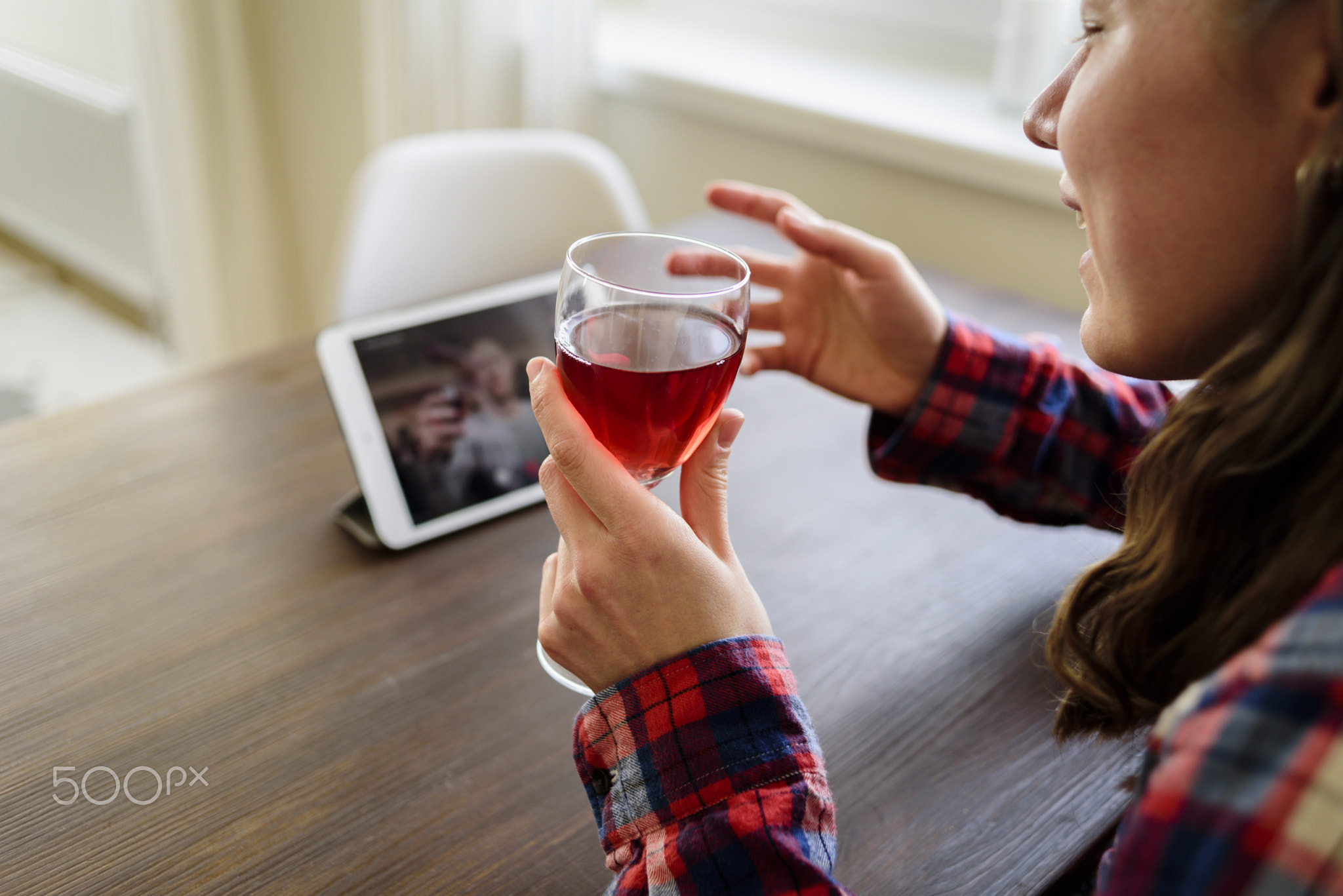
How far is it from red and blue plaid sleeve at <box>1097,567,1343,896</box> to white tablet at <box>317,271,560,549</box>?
59 centimetres

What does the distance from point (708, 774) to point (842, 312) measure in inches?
19.8

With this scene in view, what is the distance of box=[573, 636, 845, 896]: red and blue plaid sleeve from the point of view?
1.64 ft

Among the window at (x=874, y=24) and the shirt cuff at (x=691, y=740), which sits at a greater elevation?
the window at (x=874, y=24)

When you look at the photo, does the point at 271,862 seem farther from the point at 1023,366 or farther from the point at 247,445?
the point at 1023,366

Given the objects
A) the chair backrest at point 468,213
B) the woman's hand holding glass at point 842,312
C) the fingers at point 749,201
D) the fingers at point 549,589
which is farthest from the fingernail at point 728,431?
the chair backrest at point 468,213

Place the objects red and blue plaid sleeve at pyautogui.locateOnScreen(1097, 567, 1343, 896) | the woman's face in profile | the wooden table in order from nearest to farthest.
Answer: red and blue plaid sleeve at pyautogui.locateOnScreen(1097, 567, 1343, 896) → the woman's face in profile → the wooden table

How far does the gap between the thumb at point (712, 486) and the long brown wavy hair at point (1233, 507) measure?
203 mm

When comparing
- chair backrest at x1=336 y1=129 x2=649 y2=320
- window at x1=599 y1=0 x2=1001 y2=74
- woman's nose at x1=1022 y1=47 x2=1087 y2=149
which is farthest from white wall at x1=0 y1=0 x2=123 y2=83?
woman's nose at x1=1022 y1=47 x2=1087 y2=149

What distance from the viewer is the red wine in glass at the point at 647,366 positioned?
0.55 metres

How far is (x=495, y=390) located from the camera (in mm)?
917

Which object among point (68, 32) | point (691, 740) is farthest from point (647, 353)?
point (68, 32)

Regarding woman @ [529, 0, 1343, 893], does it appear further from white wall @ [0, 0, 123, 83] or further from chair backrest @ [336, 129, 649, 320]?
white wall @ [0, 0, 123, 83]

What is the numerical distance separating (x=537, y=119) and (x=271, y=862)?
1.65m

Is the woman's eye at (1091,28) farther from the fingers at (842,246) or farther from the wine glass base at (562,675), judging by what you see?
the wine glass base at (562,675)
